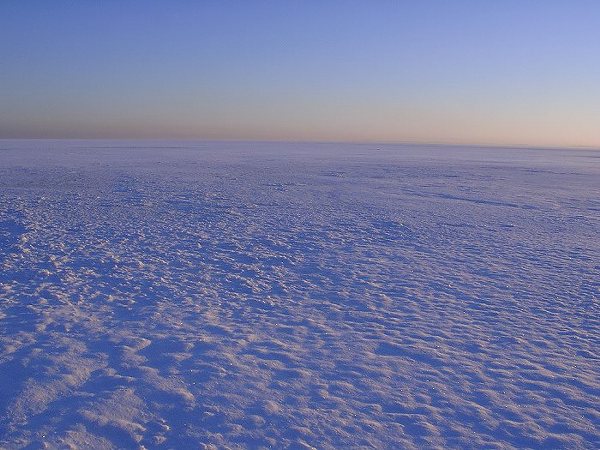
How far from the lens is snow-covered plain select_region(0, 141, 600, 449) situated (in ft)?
11.2

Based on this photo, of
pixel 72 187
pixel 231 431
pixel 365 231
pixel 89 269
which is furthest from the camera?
pixel 72 187

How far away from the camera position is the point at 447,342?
470 centimetres

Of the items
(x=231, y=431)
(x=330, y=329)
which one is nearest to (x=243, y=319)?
(x=330, y=329)

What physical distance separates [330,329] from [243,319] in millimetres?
894

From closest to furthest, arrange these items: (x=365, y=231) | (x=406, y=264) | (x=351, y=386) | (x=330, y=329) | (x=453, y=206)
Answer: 1. (x=351, y=386)
2. (x=330, y=329)
3. (x=406, y=264)
4. (x=365, y=231)
5. (x=453, y=206)

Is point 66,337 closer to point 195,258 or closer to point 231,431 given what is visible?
point 231,431

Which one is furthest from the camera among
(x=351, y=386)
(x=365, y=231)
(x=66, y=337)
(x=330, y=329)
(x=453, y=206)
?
(x=453, y=206)

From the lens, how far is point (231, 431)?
3311 millimetres

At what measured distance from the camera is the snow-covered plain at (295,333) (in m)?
3.40

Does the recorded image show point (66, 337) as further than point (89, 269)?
No

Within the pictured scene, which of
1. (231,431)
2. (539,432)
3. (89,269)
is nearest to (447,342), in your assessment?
(539,432)

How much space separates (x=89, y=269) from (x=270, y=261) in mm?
2381

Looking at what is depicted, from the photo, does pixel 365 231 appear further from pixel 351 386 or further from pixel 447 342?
pixel 351 386

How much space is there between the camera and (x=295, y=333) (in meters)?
4.89
